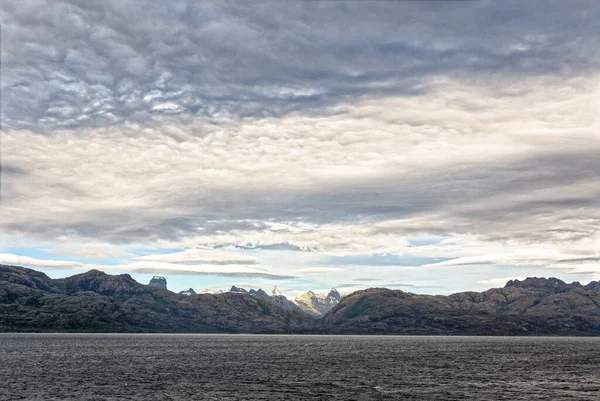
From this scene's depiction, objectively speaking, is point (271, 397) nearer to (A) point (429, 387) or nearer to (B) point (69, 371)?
(A) point (429, 387)

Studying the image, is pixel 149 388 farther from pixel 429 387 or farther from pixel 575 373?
pixel 575 373

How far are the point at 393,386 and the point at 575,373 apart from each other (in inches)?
2885

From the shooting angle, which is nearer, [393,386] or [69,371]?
[393,386]

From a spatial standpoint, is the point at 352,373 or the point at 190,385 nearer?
the point at 190,385

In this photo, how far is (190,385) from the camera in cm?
12975

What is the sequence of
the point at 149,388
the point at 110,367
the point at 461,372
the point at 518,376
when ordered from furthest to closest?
1. the point at 110,367
2. the point at 461,372
3. the point at 518,376
4. the point at 149,388

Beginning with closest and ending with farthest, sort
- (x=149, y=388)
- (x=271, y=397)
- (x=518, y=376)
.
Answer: (x=271, y=397) → (x=149, y=388) → (x=518, y=376)

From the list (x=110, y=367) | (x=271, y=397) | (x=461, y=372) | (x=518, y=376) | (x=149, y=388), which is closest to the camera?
(x=271, y=397)

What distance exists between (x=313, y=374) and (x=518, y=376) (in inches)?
2226

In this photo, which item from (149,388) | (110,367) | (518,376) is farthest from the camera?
(110,367)

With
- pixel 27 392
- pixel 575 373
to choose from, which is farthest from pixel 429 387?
pixel 27 392

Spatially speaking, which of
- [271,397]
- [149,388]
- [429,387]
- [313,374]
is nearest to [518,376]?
[429,387]

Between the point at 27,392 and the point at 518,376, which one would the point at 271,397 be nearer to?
the point at 27,392

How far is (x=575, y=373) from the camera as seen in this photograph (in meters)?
167
